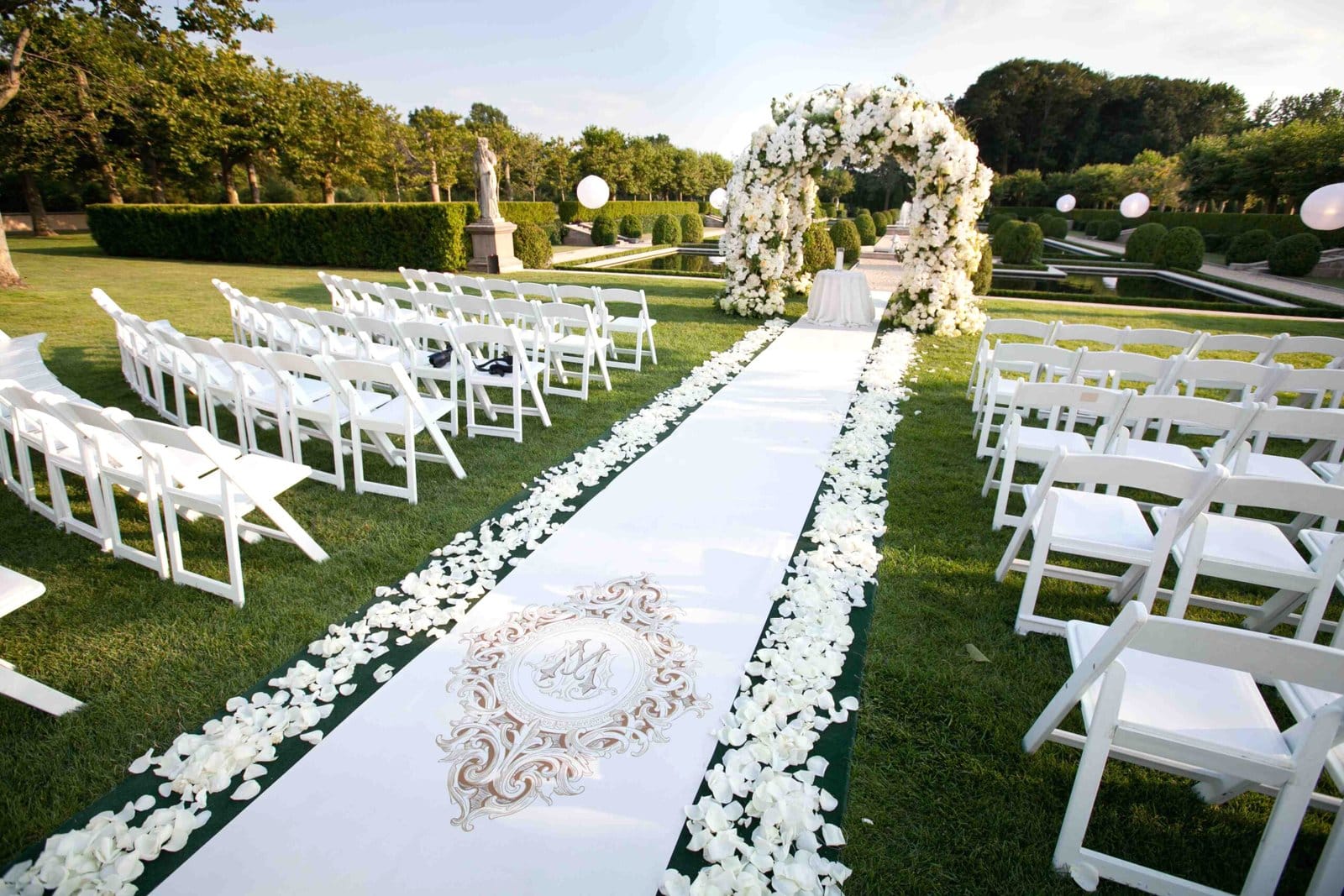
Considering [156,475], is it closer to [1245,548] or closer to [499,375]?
[499,375]

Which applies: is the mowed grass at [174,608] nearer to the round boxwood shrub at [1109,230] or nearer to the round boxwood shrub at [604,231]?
the round boxwood shrub at [604,231]

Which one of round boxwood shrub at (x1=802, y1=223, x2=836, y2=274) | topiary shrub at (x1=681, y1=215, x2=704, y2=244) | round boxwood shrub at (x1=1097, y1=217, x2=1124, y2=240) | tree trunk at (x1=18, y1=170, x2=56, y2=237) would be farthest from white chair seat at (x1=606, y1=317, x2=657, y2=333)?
round boxwood shrub at (x1=1097, y1=217, x2=1124, y2=240)

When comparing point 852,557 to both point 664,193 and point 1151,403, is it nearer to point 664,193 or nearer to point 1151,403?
point 1151,403

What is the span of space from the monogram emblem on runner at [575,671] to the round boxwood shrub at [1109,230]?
1611 inches

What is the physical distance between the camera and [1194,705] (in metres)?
1.84

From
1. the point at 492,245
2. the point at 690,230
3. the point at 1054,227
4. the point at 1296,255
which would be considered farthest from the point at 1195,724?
the point at 1054,227

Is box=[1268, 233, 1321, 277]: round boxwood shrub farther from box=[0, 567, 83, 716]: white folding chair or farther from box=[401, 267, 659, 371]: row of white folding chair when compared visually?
box=[0, 567, 83, 716]: white folding chair

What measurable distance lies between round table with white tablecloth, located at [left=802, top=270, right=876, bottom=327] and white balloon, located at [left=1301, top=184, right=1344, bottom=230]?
9.27 m

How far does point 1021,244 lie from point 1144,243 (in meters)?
5.27

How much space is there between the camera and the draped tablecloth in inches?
389

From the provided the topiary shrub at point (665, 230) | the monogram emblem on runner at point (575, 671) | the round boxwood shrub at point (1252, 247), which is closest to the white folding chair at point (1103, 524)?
the monogram emblem on runner at point (575, 671)

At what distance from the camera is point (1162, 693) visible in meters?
1.88

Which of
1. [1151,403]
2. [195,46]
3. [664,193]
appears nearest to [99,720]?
[1151,403]

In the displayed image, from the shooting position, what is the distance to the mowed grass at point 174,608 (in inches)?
85.8
